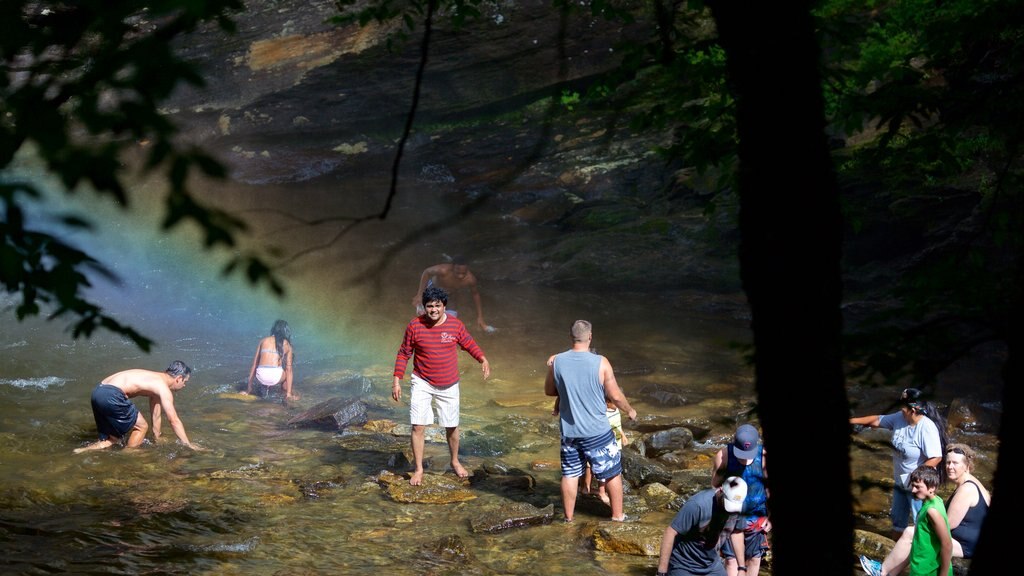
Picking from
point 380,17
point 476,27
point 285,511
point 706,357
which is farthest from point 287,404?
point 476,27

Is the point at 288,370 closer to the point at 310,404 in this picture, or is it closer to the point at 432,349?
the point at 310,404

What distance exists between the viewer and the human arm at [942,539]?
6.38 metres

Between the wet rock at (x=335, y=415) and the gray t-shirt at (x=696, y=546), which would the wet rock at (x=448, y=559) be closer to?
the gray t-shirt at (x=696, y=546)

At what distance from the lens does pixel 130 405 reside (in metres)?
10.1

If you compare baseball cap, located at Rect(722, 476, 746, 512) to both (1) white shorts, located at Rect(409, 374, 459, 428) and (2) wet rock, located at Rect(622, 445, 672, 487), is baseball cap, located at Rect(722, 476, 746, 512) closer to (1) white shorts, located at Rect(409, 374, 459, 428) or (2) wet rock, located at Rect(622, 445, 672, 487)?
(2) wet rock, located at Rect(622, 445, 672, 487)

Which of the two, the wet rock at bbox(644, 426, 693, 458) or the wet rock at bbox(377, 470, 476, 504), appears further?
the wet rock at bbox(644, 426, 693, 458)

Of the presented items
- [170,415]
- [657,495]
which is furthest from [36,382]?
[657,495]

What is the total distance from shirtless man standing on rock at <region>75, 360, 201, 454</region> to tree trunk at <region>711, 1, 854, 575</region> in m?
9.12

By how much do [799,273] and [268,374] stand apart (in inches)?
472

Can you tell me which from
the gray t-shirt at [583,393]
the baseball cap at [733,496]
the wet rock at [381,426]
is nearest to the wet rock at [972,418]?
the gray t-shirt at [583,393]

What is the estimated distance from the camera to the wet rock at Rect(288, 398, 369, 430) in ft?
38.5

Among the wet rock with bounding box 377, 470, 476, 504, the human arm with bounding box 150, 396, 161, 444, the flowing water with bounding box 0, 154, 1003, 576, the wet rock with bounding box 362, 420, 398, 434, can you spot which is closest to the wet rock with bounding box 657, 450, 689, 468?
the flowing water with bounding box 0, 154, 1003, 576

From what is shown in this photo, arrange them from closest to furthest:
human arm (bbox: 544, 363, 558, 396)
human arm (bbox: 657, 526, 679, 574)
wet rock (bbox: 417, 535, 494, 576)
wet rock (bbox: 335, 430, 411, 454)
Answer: human arm (bbox: 657, 526, 679, 574) < wet rock (bbox: 417, 535, 494, 576) < human arm (bbox: 544, 363, 558, 396) < wet rock (bbox: 335, 430, 411, 454)

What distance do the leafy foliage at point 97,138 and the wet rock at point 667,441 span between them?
8846mm
